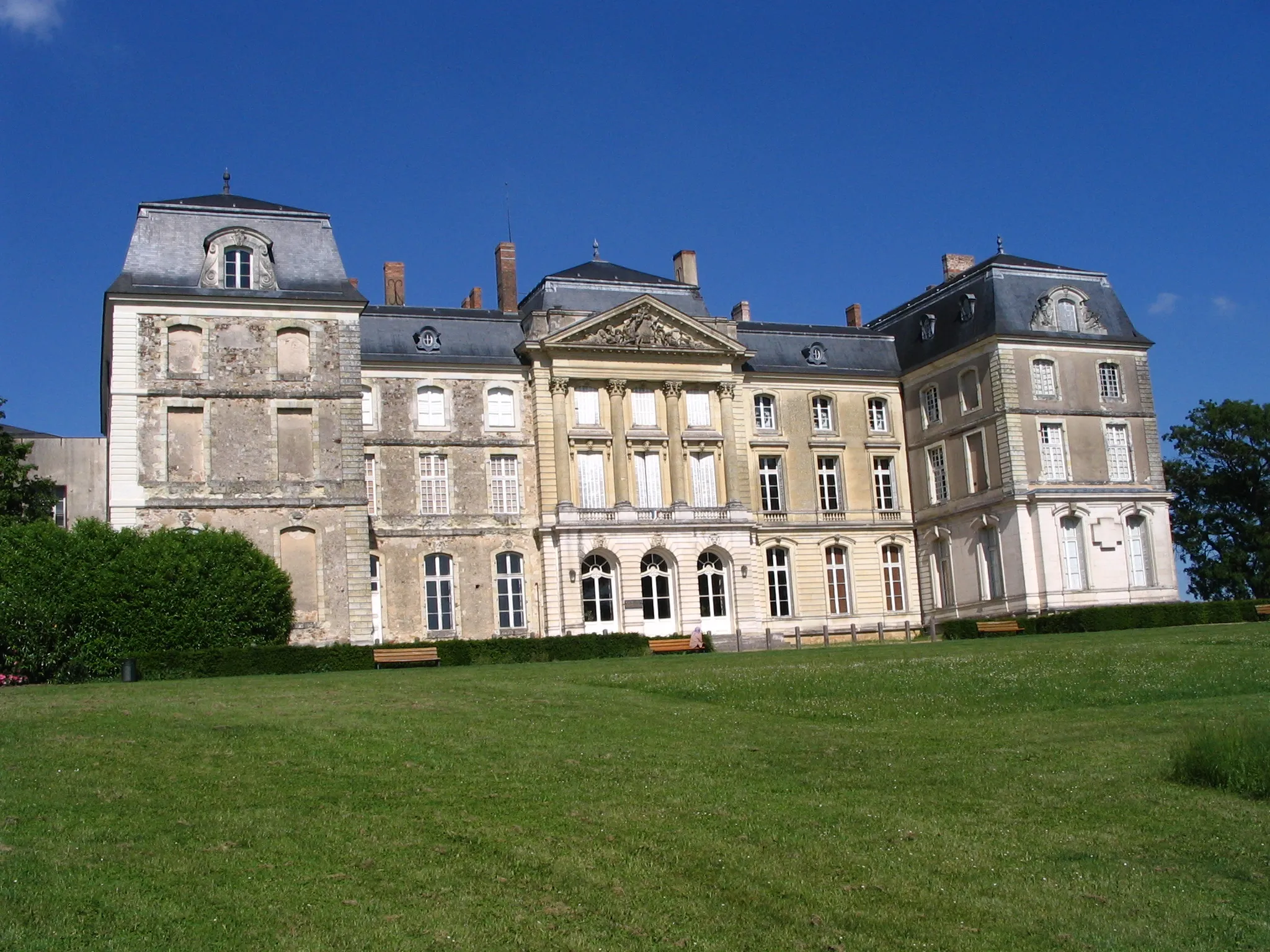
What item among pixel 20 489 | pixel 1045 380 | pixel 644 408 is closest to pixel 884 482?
pixel 1045 380

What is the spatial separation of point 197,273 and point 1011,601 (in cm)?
2532

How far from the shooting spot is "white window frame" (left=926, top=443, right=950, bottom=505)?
4503 centimetres

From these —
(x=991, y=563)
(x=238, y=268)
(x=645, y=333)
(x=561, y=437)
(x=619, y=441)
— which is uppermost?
(x=238, y=268)

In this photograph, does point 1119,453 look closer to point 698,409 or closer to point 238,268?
point 698,409

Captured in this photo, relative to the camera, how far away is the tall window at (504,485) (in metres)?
41.2

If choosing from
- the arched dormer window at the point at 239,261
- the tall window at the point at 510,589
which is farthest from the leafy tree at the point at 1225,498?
the arched dormer window at the point at 239,261

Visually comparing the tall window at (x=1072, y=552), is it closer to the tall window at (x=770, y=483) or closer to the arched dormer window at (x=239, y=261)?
the tall window at (x=770, y=483)

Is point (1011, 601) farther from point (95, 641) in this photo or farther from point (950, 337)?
point (95, 641)

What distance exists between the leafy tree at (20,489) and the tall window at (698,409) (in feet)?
61.2

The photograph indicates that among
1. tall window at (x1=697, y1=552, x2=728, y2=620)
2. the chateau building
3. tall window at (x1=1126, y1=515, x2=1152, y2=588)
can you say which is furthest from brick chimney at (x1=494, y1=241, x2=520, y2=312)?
tall window at (x1=1126, y1=515, x2=1152, y2=588)

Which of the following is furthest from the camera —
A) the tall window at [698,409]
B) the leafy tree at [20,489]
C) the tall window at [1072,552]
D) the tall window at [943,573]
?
the tall window at [943,573]

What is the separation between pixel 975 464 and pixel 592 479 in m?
12.3

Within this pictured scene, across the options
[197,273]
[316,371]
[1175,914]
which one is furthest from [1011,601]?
[1175,914]

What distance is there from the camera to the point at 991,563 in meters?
42.7
